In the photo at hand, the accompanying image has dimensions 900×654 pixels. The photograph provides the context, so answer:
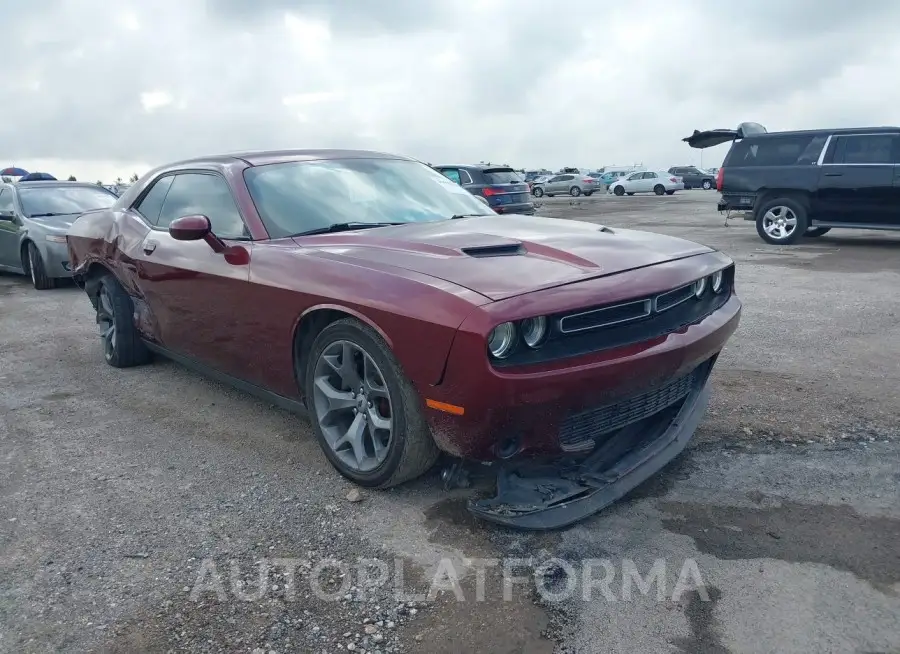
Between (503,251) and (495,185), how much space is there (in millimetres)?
11311

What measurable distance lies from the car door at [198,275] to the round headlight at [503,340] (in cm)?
150

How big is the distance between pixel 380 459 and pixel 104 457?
163cm

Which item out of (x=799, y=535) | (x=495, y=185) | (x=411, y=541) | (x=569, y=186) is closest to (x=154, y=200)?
(x=411, y=541)

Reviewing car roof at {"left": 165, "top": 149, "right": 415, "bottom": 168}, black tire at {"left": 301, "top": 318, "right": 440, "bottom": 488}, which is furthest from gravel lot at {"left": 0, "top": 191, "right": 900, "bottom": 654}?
car roof at {"left": 165, "top": 149, "right": 415, "bottom": 168}

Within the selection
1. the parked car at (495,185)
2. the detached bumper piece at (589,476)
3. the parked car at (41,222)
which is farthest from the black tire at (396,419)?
the parked car at (495,185)

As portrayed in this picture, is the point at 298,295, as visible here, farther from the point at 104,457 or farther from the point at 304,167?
the point at 104,457

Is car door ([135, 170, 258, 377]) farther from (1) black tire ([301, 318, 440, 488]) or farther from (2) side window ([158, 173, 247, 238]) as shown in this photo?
(1) black tire ([301, 318, 440, 488])

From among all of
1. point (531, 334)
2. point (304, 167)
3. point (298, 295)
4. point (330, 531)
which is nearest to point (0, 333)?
point (304, 167)

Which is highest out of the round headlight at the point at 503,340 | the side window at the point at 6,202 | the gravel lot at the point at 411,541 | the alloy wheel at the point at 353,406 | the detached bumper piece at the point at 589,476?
the side window at the point at 6,202

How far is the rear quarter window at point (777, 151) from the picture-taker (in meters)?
11.0

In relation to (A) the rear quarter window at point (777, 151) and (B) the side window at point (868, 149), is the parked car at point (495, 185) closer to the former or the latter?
(A) the rear quarter window at point (777, 151)

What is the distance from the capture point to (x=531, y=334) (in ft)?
8.64

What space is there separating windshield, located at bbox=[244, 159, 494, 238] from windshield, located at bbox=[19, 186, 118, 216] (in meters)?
6.77

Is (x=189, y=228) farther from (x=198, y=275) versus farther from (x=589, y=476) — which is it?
(x=589, y=476)
